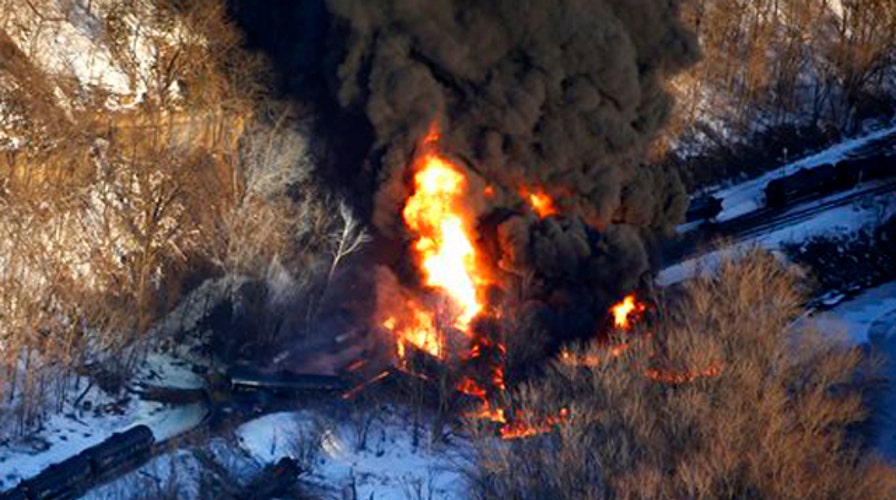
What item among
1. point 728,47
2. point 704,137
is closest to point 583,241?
point 704,137

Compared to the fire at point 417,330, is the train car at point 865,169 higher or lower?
higher

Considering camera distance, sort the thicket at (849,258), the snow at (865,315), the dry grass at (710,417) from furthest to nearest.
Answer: the thicket at (849,258) → the snow at (865,315) → the dry grass at (710,417)

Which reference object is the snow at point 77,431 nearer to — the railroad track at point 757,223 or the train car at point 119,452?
the train car at point 119,452

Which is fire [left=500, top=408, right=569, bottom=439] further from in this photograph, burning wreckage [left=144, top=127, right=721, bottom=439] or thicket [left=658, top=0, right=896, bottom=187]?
thicket [left=658, top=0, right=896, bottom=187]

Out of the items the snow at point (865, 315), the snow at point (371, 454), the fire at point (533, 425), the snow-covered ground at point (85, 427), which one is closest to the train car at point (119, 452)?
the snow-covered ground at point (85, 427)

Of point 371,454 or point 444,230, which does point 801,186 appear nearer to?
point 444,230

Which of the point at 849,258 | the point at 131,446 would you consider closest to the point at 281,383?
the point at 131,446

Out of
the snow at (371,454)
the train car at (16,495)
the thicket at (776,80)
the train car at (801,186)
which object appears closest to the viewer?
the train car at (16,495)
